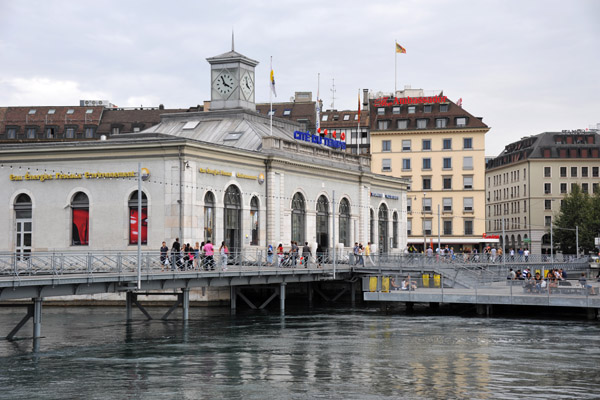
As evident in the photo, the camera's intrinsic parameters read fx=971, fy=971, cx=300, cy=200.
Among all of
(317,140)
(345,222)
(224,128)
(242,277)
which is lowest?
(242,277)

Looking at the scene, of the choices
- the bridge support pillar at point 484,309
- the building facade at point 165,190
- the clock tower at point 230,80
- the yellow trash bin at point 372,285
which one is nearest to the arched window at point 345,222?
the building facade at point 165,190

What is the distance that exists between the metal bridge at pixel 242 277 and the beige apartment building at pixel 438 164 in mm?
39679

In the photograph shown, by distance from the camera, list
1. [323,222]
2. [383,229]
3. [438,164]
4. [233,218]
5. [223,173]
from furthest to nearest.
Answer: [438,164], [383,229], [323,222], [233,218], [223,173]

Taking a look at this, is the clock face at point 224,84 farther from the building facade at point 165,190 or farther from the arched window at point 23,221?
the arched window at point 23,221

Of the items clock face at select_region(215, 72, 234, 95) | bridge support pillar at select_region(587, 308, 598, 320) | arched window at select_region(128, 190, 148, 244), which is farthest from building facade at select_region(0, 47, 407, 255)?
bridge support pillar at select_region(587, 308, 598, 320)

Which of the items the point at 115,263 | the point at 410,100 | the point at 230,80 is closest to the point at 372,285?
the point at 115,263

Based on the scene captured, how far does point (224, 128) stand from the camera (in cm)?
7181

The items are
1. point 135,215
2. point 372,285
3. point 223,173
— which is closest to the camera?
point 372,285

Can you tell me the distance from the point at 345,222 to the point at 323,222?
4299 millimetres

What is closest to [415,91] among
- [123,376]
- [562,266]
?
[562,266]

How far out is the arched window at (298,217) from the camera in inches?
2752

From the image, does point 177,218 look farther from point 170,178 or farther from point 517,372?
point 517,372

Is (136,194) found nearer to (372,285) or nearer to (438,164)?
(372,285)

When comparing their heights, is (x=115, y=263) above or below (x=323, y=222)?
below
